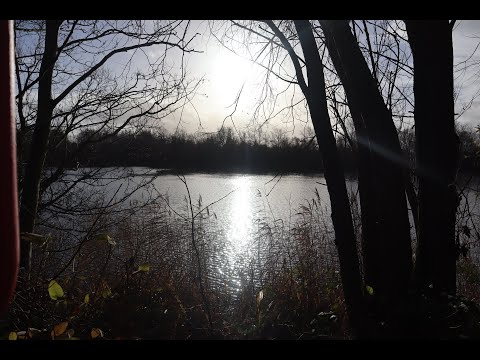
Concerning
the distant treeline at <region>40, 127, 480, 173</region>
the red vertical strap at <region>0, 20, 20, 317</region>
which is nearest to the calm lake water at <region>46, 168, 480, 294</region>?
the distant treeline at <region>40, 127, 480, 173</region>

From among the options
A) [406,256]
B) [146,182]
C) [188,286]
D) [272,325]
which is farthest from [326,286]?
[146,182]

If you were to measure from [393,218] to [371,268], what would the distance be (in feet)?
1.86

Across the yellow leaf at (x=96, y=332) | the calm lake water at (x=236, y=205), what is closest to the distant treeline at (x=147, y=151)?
the calm lake water at (x=236, y=205)

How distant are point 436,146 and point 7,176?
10.4ft

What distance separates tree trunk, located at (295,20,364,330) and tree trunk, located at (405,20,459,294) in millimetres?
551

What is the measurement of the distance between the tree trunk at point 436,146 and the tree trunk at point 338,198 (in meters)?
0.55

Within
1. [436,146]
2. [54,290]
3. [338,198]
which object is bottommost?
[54,290]

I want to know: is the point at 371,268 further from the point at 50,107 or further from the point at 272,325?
the point at 50,107

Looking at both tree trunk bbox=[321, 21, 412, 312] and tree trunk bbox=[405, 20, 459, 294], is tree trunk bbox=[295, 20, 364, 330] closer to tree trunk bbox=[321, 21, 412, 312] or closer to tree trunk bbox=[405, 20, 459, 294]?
tree trunk bbox=[321, 21, 412, 312]

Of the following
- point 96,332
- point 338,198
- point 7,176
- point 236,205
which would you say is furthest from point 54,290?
point 236,205

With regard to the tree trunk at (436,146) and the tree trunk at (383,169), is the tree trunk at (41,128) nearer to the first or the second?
the tree trunk at (383,169)

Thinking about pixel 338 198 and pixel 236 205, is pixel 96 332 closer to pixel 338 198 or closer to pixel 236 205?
pixel 338 198

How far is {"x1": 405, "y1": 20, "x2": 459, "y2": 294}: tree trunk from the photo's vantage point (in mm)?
2934

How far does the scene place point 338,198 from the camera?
127 inches
